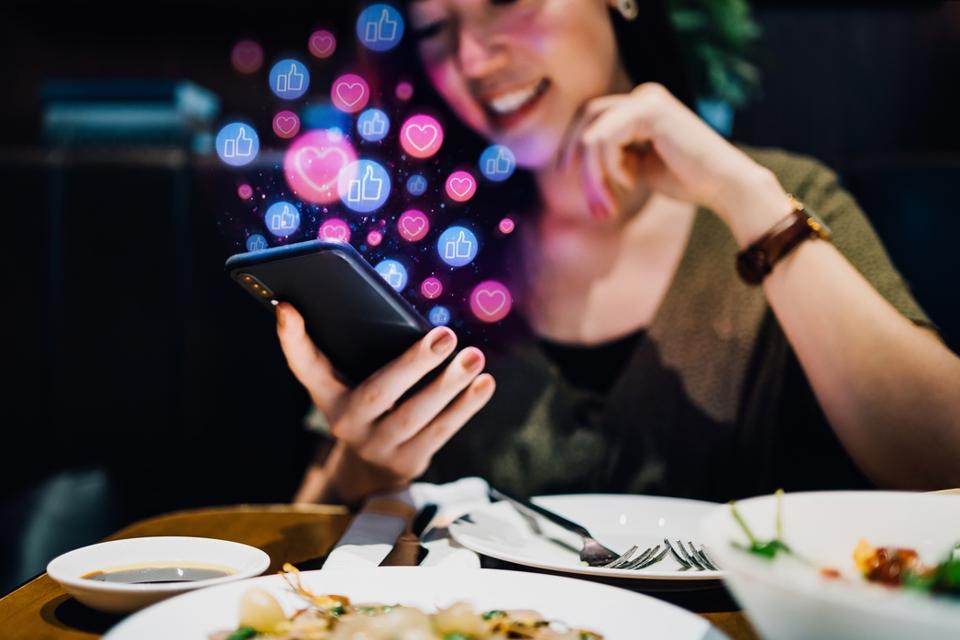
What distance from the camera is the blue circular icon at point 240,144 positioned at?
3.20 feet

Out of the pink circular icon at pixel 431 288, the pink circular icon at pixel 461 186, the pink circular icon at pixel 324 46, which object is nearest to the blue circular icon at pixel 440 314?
the pink circular icon at pixel 431 288

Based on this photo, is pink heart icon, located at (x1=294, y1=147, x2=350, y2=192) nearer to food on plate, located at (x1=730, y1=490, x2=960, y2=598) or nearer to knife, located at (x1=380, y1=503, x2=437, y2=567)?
knife, located at (x1=380, y1=503, x2=437, y2=567)

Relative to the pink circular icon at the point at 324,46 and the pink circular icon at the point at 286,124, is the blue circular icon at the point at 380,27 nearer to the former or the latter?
the pink circular icon at the point at 286,124

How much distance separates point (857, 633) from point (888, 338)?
706 millimetres

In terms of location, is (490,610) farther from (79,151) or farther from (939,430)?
(79,151)

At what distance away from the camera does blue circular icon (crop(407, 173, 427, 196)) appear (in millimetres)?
1028

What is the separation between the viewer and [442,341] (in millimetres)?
771

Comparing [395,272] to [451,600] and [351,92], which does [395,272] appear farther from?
[351,92]

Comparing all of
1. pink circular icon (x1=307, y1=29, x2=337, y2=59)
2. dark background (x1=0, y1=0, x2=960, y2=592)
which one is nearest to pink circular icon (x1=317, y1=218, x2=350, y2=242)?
dark background (x1=0, y1=0, x2=960, y2=592)

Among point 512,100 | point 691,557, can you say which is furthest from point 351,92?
point 691,557

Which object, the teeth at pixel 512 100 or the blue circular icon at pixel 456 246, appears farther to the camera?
the teeth at pixel 512 100

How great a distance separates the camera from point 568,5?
1219 millimetres

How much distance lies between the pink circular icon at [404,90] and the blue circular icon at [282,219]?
538 millimetres

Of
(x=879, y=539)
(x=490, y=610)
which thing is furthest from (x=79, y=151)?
(x=879, y=539)
